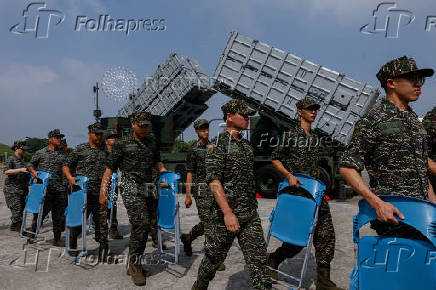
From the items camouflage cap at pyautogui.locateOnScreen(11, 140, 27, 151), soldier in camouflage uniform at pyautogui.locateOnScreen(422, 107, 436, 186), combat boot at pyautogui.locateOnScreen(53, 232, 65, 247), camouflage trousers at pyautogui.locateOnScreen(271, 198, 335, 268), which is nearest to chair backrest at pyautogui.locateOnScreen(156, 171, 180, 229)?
camouflage trousers at pyautogui.locateOnScreen(271, 198, 335, 268)

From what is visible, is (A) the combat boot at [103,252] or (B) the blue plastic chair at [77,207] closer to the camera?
(A) the combat boot at [103,252]

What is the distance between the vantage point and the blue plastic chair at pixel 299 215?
312cm

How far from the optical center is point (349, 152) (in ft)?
6.47

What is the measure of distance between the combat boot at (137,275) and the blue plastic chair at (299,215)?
1491mm

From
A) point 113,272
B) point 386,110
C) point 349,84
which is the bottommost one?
point 113,272

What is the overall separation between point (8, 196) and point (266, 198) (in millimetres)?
6648

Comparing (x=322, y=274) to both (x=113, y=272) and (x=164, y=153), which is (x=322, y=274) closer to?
(x=113, y=272)

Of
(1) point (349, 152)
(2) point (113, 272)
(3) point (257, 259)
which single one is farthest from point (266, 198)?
(1) point (349, 152)

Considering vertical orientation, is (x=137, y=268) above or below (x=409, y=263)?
below

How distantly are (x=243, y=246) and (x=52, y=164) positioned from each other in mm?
4409

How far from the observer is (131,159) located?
3.79 m

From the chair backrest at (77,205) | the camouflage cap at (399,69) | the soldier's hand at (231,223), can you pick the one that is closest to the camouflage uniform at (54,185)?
the chair backrest at (77,205)

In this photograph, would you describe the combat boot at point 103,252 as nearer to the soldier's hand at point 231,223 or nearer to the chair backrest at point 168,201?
the chair backrest at point 168,201

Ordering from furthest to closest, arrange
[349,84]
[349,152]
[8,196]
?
[349,84] < [8,196] < [349,152]
